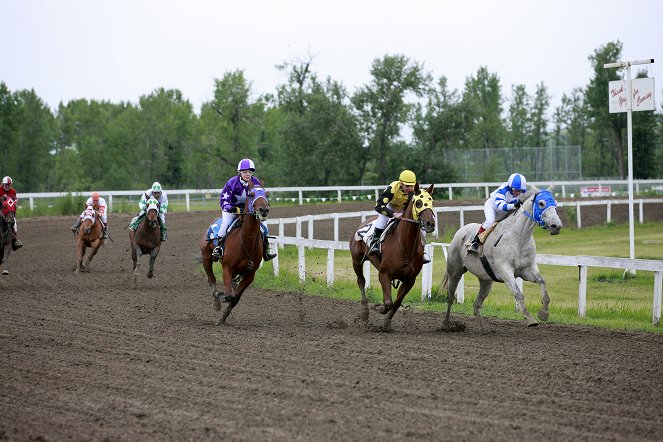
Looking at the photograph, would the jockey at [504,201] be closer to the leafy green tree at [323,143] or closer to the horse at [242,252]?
the horse at [242,252]

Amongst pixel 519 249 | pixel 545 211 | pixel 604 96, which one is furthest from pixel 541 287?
pixel 604 96

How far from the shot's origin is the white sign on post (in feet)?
66.2

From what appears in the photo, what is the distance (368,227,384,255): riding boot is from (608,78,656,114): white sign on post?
9.32 metres

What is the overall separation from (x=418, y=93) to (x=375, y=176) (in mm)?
6413

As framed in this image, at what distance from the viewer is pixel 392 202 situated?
1315cm

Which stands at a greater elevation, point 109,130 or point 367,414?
point 109,130

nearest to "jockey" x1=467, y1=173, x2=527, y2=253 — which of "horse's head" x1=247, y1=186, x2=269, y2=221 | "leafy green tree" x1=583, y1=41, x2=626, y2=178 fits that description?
"horse's head" x1=247, y1=186, x2=269, y2=221

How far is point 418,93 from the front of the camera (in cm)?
5597

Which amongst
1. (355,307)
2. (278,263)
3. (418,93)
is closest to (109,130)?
(418,93)

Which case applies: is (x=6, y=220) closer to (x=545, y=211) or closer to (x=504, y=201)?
(x=504, y=201)

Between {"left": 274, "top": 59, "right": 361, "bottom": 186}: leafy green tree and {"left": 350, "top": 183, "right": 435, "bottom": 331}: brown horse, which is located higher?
{"left": 274, "top": 59, "right": 361, "bottom": 186}: leafy green tree

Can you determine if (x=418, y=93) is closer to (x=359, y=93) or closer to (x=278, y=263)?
(x=359, y=93)

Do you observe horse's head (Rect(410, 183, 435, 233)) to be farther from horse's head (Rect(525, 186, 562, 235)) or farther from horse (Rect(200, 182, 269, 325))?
horse (Rect(200, 182, 269, 325))

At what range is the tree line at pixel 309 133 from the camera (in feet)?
187
